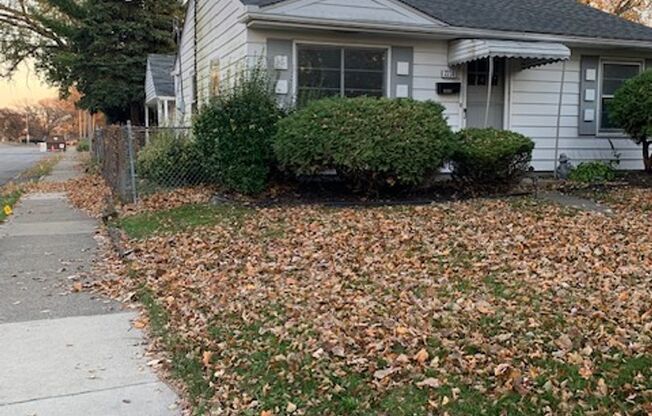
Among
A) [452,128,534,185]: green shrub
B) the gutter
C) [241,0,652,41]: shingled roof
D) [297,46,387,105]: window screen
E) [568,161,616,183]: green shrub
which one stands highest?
[241,0,652,41]: shingled roof

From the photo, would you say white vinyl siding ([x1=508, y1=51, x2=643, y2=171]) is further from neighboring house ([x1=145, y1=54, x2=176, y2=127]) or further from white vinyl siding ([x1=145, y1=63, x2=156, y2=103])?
white vinyl siding ([x1=145, y1=63, x2=156, y2=103])

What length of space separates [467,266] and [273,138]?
178 inches

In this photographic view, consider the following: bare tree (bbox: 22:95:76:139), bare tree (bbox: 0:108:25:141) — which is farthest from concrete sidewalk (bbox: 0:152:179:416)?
bare tree (bbox: 0:108:25:141)

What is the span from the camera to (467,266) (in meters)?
5.81

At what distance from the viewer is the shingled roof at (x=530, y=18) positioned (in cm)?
1173

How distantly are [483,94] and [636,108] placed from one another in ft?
9.11

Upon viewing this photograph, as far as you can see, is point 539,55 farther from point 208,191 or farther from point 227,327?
point 227,327

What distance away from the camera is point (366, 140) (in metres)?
8.79

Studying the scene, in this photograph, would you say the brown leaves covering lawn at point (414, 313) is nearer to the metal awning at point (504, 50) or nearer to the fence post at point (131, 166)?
the fence post at point (131, 166)

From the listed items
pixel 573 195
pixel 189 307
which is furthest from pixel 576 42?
pixel 189 307

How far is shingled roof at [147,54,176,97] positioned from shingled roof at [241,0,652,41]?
36.2ft

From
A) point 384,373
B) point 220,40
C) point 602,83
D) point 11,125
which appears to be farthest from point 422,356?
point 11,125

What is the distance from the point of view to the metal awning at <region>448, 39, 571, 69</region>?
1057 centimetres

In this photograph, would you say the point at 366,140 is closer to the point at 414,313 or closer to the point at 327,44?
the point at 327,44
